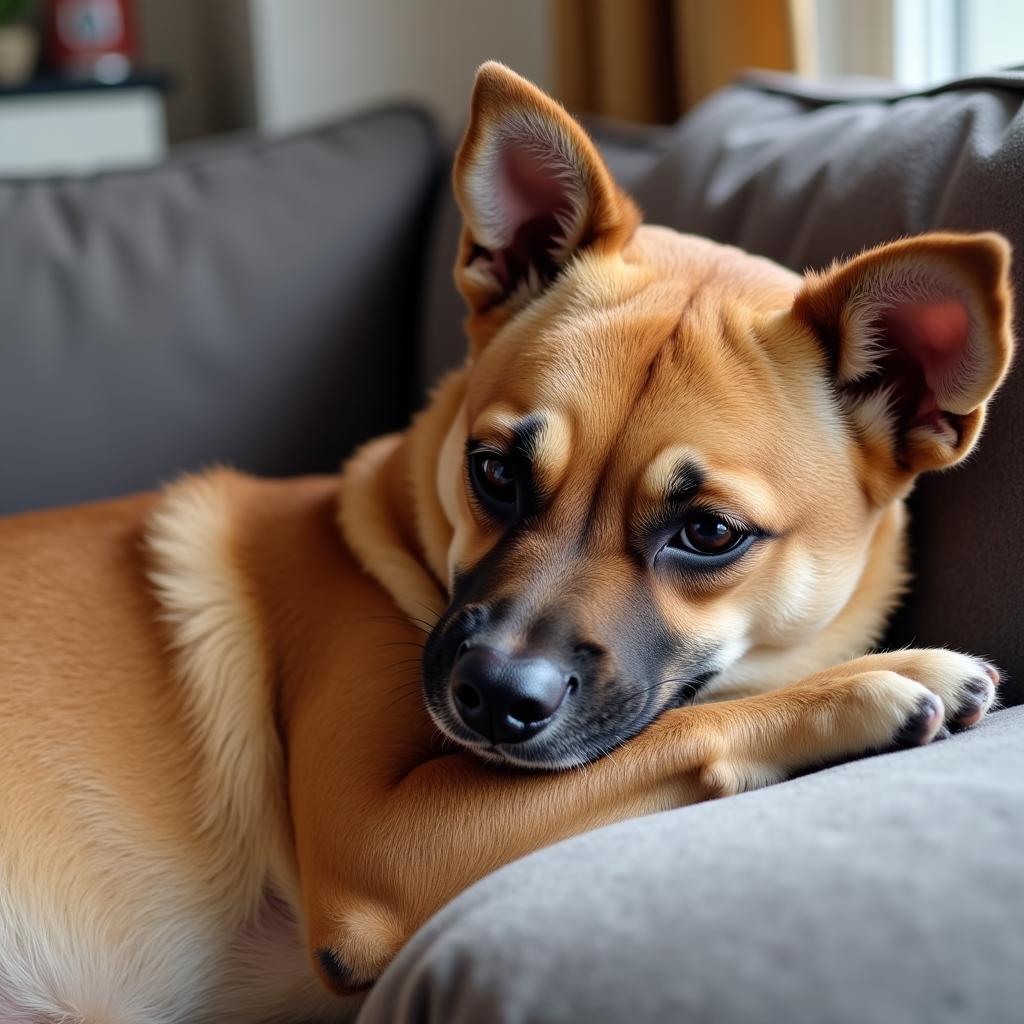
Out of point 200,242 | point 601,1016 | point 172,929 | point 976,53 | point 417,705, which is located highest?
point 976,53

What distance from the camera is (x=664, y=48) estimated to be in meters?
2.85

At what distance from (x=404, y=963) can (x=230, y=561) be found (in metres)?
0.77

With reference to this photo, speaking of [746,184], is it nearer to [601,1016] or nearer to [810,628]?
[810,628]

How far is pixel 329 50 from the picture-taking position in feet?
12.2

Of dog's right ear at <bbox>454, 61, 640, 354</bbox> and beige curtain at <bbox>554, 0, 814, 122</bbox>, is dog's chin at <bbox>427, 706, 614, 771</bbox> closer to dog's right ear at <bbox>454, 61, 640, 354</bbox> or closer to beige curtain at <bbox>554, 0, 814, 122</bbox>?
dog's right ear at <bbox>454, 61, 640, 354</bbox>

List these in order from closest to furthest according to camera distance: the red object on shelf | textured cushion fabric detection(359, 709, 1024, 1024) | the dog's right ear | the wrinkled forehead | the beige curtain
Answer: textured cushion fabric detection(359, 709, 1024, 1024)
the wrinkled forehead
the dog's right ear
the beige curtain
the red object on shelf

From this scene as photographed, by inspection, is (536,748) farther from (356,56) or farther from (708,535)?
(356,56)

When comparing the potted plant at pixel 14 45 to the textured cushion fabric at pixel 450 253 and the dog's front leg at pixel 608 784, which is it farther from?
the dog's front leg at pixel 608 784

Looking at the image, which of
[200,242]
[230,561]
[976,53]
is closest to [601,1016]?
[230,561]

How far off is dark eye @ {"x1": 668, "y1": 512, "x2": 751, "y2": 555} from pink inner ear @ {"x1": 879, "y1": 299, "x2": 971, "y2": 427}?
0.23m

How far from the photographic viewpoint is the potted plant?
3.75 metres

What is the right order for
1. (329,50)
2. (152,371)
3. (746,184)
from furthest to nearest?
1. (329,50)
2. (152,371)
3. (746,184)

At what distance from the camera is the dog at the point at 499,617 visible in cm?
109

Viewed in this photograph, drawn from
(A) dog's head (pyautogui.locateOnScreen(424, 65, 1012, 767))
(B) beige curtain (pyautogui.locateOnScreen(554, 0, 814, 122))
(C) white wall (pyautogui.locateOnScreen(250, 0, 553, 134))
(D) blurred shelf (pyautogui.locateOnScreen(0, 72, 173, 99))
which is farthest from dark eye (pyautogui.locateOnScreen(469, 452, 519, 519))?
(D) blurred shelf (pyautogui.locateOnScreen(0, 72, 173, 99))
